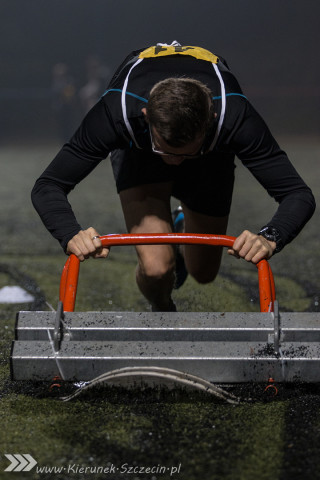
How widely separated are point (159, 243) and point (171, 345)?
462 millimetres

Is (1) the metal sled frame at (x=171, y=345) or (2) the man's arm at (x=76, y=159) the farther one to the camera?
(2) the man's arm at (x=76, y=159)

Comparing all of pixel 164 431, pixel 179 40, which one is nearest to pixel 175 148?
pixel 164 431

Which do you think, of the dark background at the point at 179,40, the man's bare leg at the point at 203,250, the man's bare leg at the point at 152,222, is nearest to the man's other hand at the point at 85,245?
the man's bare leg at the point at 152,222

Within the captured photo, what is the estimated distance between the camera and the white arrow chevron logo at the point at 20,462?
1.80 metres

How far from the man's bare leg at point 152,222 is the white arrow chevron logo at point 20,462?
1.29 meters

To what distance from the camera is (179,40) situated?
50.9 ft

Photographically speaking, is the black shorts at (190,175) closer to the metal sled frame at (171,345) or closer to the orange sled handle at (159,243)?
the orange sled handle at (159,243)

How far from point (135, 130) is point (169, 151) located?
230mm

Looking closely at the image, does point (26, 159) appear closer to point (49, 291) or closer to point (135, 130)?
point (49, 291)

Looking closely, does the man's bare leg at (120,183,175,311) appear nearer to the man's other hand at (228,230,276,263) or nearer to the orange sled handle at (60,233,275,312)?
Answer: the orange sled handle at (60,233,275,312)

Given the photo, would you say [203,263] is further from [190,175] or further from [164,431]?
[164,431]

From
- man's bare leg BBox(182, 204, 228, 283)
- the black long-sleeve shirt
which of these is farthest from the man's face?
man's bare leg BBox(182, 204, 228, 283)

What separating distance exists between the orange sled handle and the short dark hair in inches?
13.9

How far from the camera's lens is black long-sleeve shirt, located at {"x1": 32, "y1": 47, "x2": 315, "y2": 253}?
2.50 metres
